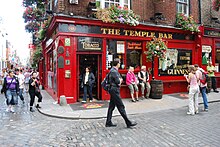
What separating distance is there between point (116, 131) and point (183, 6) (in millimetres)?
10656

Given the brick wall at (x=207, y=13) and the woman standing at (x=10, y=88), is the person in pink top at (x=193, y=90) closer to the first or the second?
the woman standing at (x=10, y=88)

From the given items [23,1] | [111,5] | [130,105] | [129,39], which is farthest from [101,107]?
[23,1]

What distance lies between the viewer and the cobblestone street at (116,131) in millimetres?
4684

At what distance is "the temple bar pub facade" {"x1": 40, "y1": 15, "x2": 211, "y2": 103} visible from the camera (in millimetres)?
9445

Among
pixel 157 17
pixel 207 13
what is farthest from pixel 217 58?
pixel 157 17

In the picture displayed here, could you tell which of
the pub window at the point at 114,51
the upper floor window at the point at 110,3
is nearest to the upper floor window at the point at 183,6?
the upper floor window at the point at 110,3

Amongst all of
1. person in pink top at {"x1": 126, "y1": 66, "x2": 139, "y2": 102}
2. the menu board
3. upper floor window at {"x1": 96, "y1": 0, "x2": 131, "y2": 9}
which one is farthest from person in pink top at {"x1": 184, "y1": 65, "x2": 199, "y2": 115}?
upper floor window at {"x1": 96, "y1": 0, "x2": 131, "y2": 9}

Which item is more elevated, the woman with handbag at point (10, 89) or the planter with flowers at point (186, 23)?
the planter with flowers at point (186, 23)

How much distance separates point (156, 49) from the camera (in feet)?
34.7

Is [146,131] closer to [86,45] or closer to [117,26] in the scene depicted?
[86,45]

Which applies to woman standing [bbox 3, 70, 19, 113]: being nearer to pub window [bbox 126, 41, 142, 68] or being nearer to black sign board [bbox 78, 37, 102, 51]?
black sign board [bbox 78, 37, 102, 51]

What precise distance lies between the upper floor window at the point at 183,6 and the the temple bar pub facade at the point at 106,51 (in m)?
1.53

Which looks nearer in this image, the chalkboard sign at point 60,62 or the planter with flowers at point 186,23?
the chalkboard sign at point 60,62

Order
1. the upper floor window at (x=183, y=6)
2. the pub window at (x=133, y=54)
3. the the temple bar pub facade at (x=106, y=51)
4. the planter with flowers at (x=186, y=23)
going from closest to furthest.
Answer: the the temple bar pub facade at (x=106, y=51), the pub window at (x=133, y=54), the planter with flowers at (x=186, y=23), the upper floor window at (x=183, y=6)
